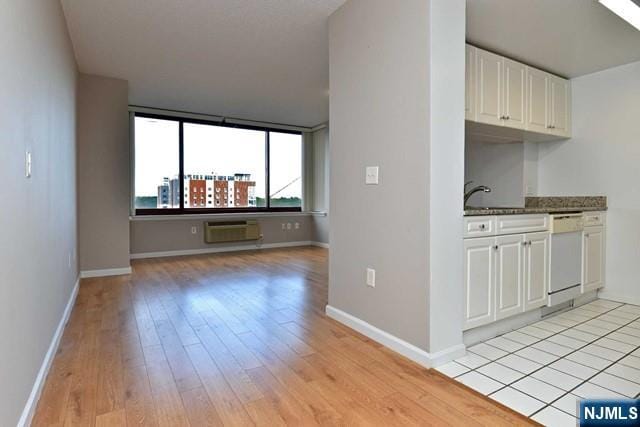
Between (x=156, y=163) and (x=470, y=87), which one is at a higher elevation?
(x=470, y=87)

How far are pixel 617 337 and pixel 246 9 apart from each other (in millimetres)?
3662

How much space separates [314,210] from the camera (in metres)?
7.27

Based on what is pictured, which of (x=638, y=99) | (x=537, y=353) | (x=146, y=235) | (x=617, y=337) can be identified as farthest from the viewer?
(x=146, y=235)

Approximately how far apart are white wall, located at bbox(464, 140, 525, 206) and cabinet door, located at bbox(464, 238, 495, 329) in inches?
76.2

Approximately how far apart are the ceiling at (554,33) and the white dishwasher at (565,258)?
4.73ft

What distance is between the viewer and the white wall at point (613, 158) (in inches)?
127

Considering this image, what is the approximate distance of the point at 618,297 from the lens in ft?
10.9

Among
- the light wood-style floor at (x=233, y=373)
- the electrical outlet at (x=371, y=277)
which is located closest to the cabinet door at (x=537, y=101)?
the electrical outlet at (x=371, y=277)

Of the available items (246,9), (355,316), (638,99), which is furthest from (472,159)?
(246,9)

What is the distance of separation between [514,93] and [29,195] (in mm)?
3593

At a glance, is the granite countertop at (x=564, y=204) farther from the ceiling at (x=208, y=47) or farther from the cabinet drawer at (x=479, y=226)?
the ceiling at (x=208, y=47)

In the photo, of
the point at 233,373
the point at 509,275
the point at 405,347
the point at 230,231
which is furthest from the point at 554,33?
the point at 230,231

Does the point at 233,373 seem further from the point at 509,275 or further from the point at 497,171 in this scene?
the point at 497,171

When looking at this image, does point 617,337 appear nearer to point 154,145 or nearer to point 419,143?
point 419,143
